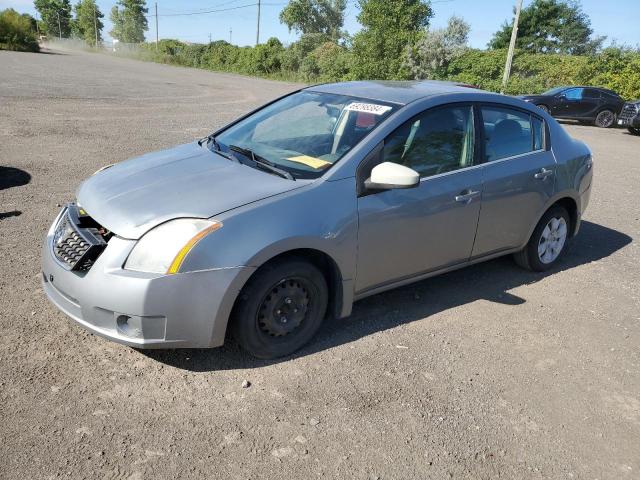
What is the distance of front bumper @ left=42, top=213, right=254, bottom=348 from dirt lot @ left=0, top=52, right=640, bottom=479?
1.04 feet

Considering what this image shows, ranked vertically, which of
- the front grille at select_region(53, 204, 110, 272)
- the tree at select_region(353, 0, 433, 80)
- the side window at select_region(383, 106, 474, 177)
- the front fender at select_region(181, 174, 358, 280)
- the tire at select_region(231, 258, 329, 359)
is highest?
the tree at select_region(353, 0, 433, 80)

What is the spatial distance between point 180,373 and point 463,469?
1.66 m

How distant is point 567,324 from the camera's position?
13.8ft

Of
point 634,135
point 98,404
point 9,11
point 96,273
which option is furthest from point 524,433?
point 9,11

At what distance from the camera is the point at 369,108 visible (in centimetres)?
390

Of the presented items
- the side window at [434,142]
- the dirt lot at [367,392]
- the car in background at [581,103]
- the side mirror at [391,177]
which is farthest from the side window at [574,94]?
the side mirror at [391,177]

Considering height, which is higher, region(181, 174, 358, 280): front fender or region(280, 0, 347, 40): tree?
region(280, 0, 347, 40): tree

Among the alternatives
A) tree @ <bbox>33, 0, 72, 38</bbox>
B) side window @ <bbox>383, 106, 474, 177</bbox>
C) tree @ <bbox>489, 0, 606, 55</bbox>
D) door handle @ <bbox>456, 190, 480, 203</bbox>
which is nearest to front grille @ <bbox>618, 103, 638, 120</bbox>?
side window @ <bbox>383, 106, 474, 177</bbox>

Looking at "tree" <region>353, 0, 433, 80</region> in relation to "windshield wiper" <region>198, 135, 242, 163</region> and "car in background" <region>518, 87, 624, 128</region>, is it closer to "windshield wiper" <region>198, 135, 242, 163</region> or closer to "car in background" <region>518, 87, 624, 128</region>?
"car in background" <region>518, 87, 624, 128</region>

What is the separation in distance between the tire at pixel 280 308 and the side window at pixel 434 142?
0.99 m

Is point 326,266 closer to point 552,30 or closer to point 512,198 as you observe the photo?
point 512,198

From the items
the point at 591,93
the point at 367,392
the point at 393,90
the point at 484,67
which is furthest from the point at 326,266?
the point at 484,67

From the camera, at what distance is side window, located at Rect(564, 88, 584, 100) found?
1841cm

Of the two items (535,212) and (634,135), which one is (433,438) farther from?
(634,135)
